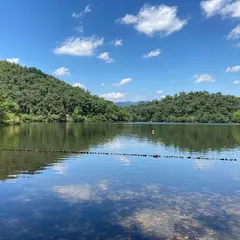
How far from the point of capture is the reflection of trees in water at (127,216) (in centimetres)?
1012

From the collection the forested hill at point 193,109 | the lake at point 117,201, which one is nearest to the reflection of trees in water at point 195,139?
the lake at point 117,201

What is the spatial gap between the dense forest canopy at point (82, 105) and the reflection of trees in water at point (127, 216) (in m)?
103

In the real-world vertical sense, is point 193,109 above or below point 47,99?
below

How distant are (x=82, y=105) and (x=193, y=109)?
6399 centimetres

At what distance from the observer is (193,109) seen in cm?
17638

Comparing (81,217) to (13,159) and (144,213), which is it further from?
(13,159)

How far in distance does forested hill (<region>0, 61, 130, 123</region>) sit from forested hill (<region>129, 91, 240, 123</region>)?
17327mm

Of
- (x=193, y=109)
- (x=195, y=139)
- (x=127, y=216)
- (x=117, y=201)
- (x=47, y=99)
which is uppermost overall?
(x=47, y=99)

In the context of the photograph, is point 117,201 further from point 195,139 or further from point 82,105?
point 82,105

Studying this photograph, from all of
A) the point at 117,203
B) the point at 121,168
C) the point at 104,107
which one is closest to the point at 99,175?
the point at 121,168

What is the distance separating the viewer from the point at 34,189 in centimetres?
1553

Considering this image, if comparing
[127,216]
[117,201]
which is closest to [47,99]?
[117,201]

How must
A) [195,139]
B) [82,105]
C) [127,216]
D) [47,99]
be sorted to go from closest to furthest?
[127,216] → [195,139] → [47,99] → [82,105]

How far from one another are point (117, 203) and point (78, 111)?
441ft
